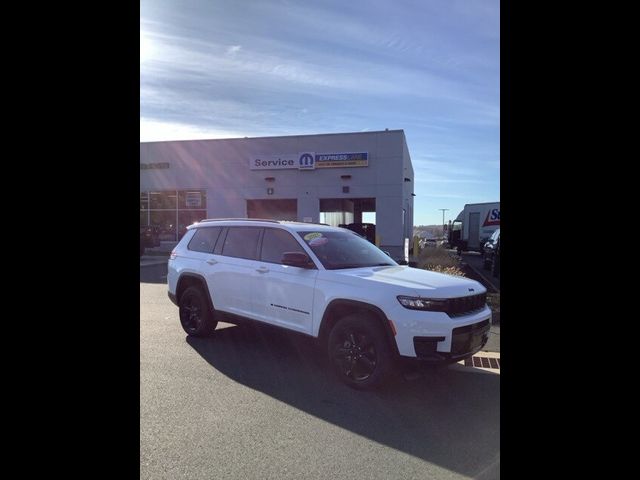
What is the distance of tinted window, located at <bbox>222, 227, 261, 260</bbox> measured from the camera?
5.97 m

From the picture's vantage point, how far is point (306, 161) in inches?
1025

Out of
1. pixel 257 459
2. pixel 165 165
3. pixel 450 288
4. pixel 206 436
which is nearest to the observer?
pixel 257 459

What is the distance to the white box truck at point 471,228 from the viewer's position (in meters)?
26.9

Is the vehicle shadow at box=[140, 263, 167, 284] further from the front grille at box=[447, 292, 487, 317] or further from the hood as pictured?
the front grille at box=[447, 292, 487, 317]

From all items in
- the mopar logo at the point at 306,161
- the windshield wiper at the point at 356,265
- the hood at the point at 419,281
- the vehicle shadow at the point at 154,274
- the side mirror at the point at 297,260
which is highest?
the mopar logo at the point at 306,161

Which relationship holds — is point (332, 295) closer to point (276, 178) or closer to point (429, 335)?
point (429, 335)

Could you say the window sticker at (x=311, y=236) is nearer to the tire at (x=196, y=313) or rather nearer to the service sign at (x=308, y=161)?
the tire at (x=196, y=313)

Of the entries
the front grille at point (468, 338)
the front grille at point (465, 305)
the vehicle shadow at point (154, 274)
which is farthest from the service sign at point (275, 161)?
the front grille at point (468, 338)

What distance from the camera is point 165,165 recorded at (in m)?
28.0

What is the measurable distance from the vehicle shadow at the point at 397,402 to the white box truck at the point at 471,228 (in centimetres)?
2296

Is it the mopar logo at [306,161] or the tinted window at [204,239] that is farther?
the mopar logo at [306,161]
